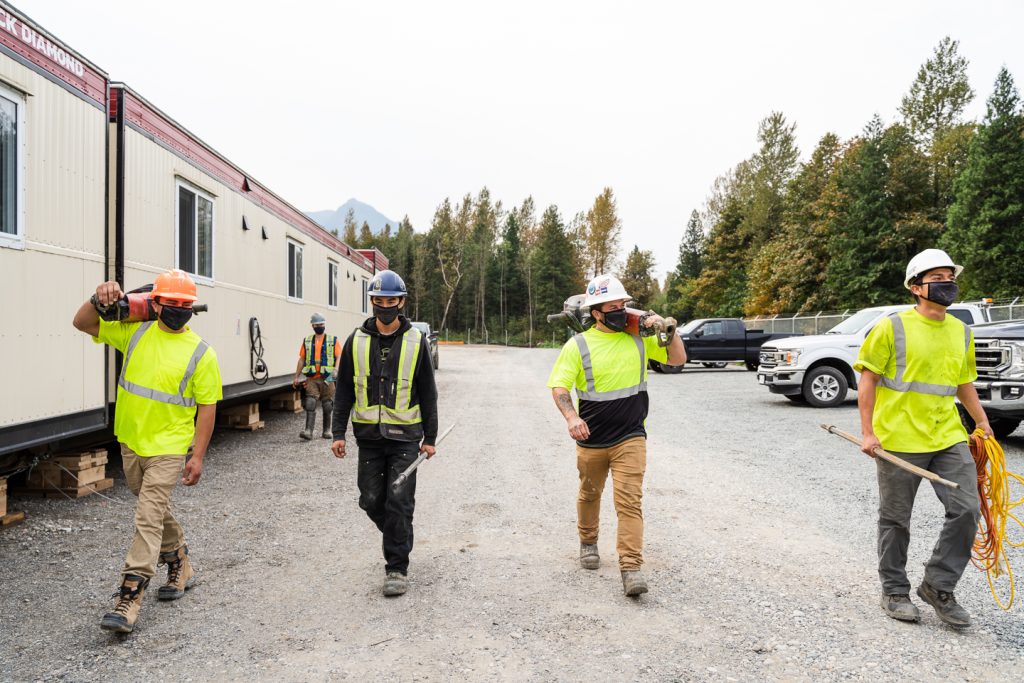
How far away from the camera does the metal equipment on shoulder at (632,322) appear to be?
4.22 metres

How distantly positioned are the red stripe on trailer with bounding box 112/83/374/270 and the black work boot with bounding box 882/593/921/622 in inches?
260

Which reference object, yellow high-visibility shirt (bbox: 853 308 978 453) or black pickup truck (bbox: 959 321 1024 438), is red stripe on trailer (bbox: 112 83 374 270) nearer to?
yellow high-visibility shirt (bbox: 853 308 978 453)

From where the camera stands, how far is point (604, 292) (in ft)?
14.6

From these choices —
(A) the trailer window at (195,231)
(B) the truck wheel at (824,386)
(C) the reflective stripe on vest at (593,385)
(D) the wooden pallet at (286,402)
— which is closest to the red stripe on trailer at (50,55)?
(A) the trailer window at (195,231)

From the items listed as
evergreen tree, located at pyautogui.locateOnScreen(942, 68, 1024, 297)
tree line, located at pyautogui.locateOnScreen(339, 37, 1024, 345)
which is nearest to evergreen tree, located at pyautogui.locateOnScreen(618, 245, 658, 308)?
tree line, located at pyautogui.locateOnScreen(339, 37, 1024, 345)

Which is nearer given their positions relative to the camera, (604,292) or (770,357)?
(604,292)

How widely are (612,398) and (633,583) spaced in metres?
1.07

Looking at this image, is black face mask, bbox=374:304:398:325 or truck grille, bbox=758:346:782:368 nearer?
black face mask, bbox=374:304:398:325

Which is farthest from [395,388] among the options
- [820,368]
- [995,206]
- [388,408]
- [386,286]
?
[995,206]

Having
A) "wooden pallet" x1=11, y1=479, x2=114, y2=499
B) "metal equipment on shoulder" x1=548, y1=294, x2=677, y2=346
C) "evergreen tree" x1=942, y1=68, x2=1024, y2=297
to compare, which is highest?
"evergreen tree" x1=942, y1=68, x2=1024, y2=297

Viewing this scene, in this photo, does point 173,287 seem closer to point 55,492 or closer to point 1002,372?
point 55,492

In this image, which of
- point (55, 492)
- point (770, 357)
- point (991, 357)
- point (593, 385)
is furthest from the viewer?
point (770, 357)

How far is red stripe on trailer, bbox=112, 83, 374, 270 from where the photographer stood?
6.33 metres

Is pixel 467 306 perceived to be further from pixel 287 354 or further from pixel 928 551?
pixel 928 551
